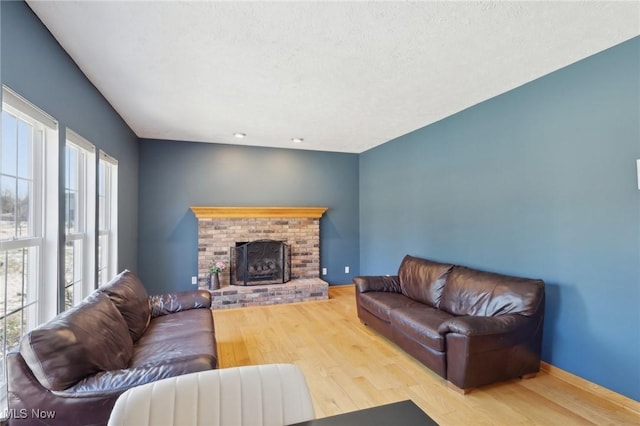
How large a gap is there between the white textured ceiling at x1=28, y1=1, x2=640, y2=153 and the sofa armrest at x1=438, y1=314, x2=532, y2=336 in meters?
2.05

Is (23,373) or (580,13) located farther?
(580,13)

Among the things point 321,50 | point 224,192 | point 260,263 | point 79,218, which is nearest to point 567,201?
point 321,50

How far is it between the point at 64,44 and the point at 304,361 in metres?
3.20

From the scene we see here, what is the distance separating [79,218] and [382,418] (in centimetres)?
305

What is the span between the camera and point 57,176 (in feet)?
6.95

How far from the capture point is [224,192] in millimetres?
5109

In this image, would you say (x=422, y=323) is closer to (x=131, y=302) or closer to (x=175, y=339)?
(x=175, y=339)

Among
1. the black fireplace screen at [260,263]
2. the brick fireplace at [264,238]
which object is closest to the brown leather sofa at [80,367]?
the brick fireplace at [264,238]

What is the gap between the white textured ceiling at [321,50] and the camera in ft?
5.93

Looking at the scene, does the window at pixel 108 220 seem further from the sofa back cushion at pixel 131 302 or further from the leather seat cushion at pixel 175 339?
the leather seat cushion at pixel 175 339

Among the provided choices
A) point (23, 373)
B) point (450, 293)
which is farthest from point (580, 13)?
point (23, 373)

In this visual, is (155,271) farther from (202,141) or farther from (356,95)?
(356,95)

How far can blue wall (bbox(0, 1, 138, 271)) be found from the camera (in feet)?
5.32

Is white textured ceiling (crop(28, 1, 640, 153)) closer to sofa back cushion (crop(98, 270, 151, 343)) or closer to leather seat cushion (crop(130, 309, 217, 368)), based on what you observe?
sofa back cushion (crop(98, 270, 151, 343))
